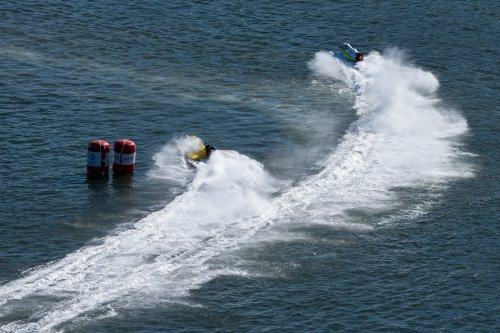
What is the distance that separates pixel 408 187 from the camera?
70.4 metres

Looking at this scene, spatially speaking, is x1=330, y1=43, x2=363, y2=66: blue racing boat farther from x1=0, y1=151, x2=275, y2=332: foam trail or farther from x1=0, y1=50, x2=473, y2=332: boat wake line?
x1=0, y1=151, x2=275, y2=332: foam trail

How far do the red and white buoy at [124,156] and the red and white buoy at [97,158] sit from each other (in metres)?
0.69

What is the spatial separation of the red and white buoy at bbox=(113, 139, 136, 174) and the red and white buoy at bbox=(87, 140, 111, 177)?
2.28ft

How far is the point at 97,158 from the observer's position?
229 feet

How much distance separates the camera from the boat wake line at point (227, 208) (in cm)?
5247

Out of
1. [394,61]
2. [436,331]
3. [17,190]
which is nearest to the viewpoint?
[436,331]

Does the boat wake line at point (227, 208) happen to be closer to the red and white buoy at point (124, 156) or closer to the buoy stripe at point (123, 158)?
the red and white buoy at point (124, 156)

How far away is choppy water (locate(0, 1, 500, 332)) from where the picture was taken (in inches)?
2108

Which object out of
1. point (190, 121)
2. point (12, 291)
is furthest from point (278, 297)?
point (190, 121)

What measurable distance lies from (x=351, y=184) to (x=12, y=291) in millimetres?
26961

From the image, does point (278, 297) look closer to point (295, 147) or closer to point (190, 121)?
point (295, 147)

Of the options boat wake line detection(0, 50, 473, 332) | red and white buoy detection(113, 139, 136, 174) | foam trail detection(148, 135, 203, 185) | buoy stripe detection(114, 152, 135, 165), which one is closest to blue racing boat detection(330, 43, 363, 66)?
boat wake line detection(0, 50, 473, 332)

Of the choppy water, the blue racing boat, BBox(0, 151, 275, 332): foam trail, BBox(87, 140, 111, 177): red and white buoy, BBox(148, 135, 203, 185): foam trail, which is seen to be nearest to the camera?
BBox(0, 151, 275, 332): foam trail

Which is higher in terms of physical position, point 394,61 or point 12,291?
point 394,61
